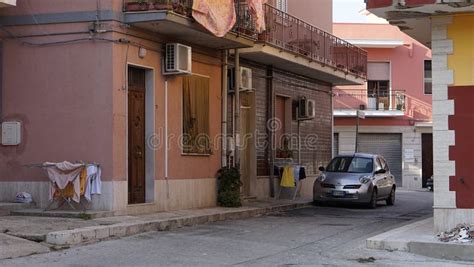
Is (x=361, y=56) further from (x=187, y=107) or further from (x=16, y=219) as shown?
(x=16, y=219)

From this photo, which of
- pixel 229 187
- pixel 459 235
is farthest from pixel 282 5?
pixel 459 235

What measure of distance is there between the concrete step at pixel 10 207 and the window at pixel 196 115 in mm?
4119

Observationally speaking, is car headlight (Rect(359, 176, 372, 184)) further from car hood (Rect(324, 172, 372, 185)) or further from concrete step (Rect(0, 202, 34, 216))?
concrete step (Rect(0, 202, 34, 216))

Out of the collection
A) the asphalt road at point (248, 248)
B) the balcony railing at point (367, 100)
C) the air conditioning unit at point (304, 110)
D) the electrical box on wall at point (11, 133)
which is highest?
the balcony railing at point (367, 100)

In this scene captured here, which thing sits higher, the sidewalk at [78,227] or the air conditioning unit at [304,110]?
the air conditioning unit at [304,110]

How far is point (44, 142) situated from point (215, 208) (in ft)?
15.9

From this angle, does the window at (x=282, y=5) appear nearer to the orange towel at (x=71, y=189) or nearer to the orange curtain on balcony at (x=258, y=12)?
the orange curtain on balcony at (x=258, y=12)

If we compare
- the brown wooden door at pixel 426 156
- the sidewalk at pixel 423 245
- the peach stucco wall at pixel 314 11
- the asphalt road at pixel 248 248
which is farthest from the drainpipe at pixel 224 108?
the brown wooden door at pixel 426 156

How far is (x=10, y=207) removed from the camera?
558 inches

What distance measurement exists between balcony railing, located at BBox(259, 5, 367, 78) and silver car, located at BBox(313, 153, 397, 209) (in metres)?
3.70

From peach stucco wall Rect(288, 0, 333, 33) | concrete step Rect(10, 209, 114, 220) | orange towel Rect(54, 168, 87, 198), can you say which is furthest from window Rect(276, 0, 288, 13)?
concrete step Rect(10, 209, 114, 220)

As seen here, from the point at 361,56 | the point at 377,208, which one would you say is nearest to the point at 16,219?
the point at 377,208

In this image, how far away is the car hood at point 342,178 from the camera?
20.5m

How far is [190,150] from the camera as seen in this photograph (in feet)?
56.6
